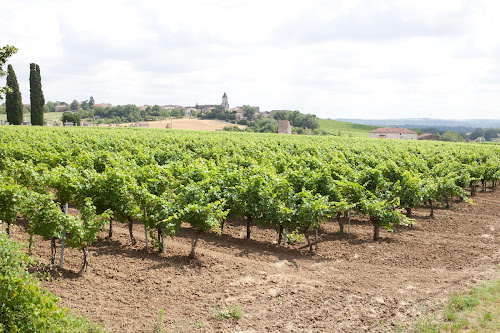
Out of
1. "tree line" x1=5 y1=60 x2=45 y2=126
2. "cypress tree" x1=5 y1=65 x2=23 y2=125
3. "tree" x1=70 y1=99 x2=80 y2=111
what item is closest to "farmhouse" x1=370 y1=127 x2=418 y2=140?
"tree line" x1=5 y1=60 x2=45 y2=126

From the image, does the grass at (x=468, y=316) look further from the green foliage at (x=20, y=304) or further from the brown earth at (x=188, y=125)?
the brown earth at (x=188, y=125)

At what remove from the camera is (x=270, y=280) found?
26.0 feet

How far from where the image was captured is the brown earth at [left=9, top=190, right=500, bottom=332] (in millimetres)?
6449

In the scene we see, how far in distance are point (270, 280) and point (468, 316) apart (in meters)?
3.74

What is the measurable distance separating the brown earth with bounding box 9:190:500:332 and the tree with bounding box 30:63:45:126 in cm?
6422

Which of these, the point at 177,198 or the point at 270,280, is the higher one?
the point at 177,198

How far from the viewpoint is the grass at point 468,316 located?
6125mm

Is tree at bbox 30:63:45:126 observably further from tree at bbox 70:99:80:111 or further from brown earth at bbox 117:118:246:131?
tree at bbox 70:99:80:111

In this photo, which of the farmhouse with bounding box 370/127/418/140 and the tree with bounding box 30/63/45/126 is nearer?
the tree with bounding box 30/63/45/126

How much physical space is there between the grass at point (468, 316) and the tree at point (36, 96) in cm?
7270

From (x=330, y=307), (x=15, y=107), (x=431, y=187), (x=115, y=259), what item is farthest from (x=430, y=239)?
(x=15, y=107)

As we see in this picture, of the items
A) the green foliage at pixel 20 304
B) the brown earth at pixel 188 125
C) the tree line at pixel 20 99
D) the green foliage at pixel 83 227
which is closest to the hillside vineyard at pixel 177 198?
the green foliage at pixel 83 227

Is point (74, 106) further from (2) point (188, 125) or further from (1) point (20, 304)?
(1) point (20, 304)

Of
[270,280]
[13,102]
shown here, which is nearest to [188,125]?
[13,102]
